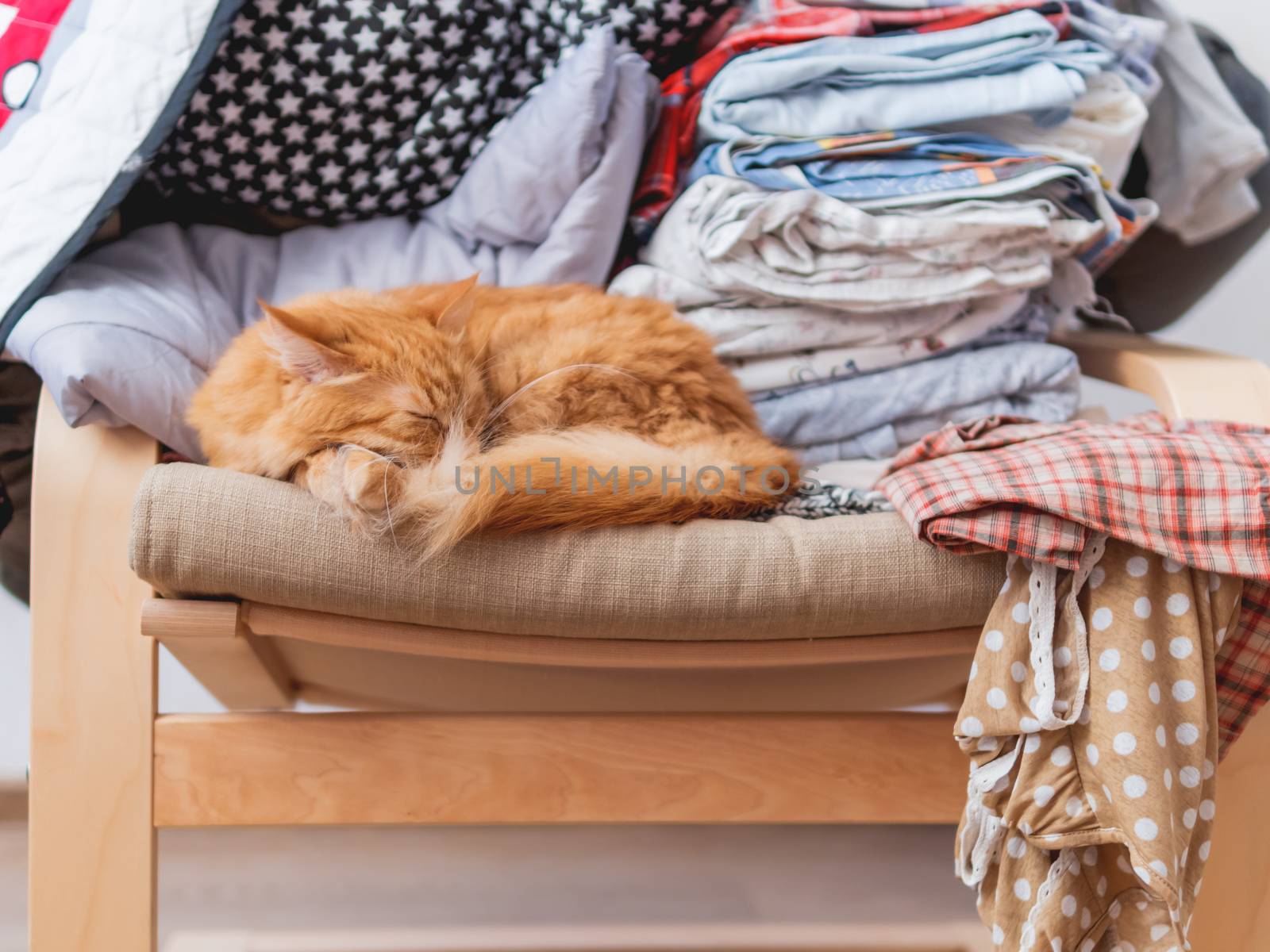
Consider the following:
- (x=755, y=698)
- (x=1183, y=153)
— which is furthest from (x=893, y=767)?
(x=1183, y=153)

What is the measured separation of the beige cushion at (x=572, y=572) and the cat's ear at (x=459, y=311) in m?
0.22

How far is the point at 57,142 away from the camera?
906 millimetres

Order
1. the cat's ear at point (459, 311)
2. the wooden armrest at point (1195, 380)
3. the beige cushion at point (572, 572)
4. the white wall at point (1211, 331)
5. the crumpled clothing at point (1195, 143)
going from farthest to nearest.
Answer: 1. the white wall at point (1211, 331)
2. the crumpled clothing at point (1195, 143)
3. the wooden armrest at point (1195, 380)
4. the cat's ear at point (459, 311)
5. the beige cushion at point (572, 572)

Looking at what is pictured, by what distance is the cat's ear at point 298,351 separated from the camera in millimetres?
701

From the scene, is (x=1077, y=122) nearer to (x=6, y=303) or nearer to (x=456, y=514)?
(x=456, y=514)

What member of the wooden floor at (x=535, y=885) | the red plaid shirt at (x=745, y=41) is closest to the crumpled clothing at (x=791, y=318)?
the red plaid shirt at (x=745, y=41)

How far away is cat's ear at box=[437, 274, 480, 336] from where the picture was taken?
840 millimetres

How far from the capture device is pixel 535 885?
1252 mm

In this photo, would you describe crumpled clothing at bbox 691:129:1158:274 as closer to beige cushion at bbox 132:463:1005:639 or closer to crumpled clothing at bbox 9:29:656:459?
crumpled clothing at bbox 9:29:656:459

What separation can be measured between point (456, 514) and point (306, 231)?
0.61 meters

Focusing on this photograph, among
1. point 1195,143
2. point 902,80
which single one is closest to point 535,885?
point 902,80

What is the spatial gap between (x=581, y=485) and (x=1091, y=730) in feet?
1.51

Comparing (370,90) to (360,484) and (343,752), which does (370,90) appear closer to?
(360,484)

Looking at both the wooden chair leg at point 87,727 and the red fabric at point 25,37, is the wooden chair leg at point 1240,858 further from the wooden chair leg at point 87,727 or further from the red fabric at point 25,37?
the red fabric at point 25,37
